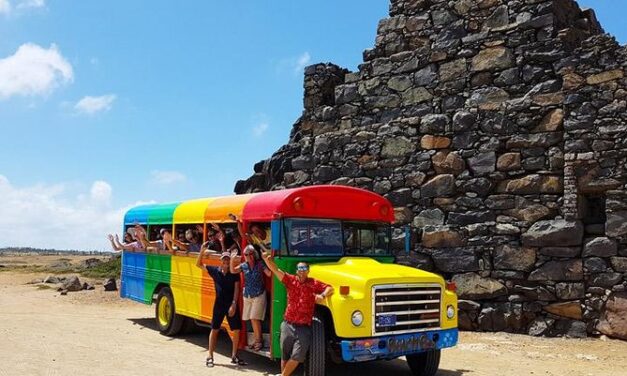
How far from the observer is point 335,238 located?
8031 mm

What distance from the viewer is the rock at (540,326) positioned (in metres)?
10.3

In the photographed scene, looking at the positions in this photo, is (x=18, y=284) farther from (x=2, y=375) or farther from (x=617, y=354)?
(x=617, y=354)

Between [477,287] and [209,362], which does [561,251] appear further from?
[209,362]

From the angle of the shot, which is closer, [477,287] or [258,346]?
[258,346]

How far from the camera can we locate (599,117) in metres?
10.1

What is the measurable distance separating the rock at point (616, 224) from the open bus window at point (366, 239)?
164 inches

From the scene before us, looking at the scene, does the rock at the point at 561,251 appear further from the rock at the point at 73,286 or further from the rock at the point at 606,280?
the rock at the point at 73,286

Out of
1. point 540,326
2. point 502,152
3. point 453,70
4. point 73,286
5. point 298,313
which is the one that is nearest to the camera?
point 298,313

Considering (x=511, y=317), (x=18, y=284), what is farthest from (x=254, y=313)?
(x=18, y=284)

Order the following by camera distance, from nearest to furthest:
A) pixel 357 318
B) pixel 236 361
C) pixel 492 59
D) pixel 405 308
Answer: pixel 357 318
pixel 405 308
pixel 236 361
pixel 492 59

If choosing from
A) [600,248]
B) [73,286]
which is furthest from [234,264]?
[73,286]

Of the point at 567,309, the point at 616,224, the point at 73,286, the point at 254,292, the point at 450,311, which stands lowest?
the point at 73,286

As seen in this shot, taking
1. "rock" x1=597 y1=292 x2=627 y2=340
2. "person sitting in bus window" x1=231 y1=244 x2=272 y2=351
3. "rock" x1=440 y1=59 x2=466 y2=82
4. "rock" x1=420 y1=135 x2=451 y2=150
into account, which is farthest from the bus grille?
"rock" x1=440 y1=59 x2=466 y2=82

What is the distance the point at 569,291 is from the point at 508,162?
264 centimetres
